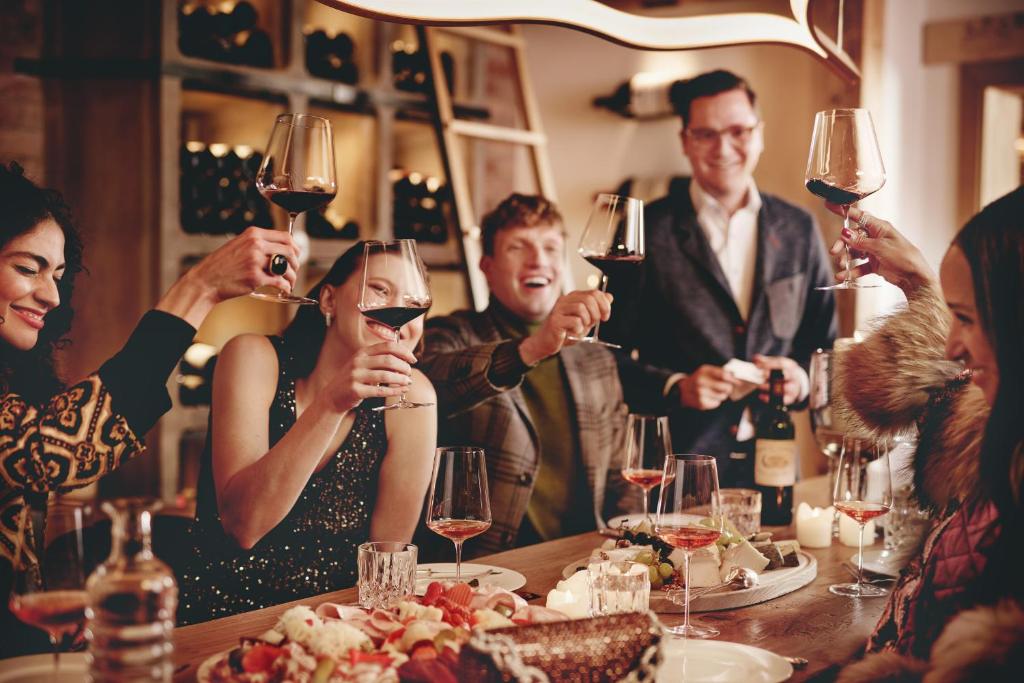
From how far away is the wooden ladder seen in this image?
3881 mm

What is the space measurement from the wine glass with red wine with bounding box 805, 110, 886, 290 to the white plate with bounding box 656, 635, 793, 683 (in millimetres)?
657

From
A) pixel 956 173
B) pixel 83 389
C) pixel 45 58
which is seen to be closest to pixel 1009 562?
pixel 83 389

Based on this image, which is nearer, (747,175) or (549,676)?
(549,676)

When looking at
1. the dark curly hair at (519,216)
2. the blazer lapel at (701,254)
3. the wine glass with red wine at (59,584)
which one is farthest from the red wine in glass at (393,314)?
the blazer lapel at (701,254)

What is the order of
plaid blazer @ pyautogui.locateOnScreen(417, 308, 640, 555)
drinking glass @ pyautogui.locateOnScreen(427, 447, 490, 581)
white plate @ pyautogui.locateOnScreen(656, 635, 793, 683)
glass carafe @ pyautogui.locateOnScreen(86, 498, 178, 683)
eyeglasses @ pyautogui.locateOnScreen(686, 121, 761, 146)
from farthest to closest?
eyeglasses @ pyautogui.locateOnScreen(686, 121, 761, 146)
plaid blazer @ pyautogui.locateOnScreen(417, 308, 640, 555)
drinking glass @ pyautogui.locateOnScreen(427, 447, 490, 581)
white plate @ pyautogui.locateOnScreen(656, 635, 793, 683)
glass carafe @ pyautogui.locateOnScreen(86, 498, 178, 683)

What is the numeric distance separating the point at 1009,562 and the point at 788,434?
107 centimetres

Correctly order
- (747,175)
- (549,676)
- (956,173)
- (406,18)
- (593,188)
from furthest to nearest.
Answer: (593,188) < (956,173) < (747,175) < (406,18) < (549,676)

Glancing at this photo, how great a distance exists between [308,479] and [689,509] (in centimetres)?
79

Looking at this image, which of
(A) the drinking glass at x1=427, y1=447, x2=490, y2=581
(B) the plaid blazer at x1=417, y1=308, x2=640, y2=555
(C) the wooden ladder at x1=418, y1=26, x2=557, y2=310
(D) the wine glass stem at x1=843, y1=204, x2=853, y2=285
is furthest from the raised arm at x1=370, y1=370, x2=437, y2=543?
(C) the wooden ladder at x1=418, y1=26, x2=557, y2=310

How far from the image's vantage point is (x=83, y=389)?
1.55 metres

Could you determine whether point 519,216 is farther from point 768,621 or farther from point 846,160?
A: point 768,621

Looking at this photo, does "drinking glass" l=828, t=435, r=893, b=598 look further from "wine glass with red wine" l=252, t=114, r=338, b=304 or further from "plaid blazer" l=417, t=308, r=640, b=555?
"wine glass with red wine" l=252, t=114, r=338, b=304

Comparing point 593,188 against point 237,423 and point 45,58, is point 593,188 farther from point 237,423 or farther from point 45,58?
point 237,423

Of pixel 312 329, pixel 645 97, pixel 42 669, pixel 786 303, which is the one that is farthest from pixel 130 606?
pixel 645 97
